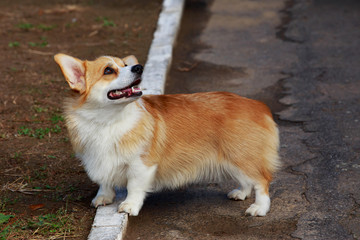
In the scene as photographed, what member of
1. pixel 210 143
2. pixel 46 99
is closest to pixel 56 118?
pixel 46 99

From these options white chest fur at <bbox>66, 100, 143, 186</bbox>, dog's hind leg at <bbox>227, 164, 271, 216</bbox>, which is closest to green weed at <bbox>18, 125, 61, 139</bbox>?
white chest fur at <bbox>66, 100, 143, 186</bbox>

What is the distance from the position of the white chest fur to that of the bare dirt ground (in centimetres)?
41

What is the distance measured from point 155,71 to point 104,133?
290 centimetres

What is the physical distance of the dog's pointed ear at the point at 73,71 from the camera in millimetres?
3795

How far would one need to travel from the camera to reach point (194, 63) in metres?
7.59

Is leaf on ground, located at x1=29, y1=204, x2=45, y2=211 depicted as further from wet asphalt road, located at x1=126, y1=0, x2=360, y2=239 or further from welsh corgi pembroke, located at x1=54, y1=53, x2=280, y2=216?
wet asphalt road, located at x1=126, y1=0, x2=360, y2=239

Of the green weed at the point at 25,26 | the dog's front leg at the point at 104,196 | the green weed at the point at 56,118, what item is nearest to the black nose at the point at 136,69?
the dog's front leg at the point at 104,196

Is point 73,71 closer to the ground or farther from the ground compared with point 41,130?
farther from the ground

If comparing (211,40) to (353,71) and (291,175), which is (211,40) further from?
(291,175)

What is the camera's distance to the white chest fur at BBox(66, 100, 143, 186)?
381 centimetres

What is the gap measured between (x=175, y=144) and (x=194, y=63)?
3666 mm

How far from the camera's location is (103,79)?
3.80 m

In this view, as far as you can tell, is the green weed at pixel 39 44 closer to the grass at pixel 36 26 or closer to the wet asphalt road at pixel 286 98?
the grass at pixel 36 26

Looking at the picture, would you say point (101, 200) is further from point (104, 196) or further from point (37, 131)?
point (37, 131)
